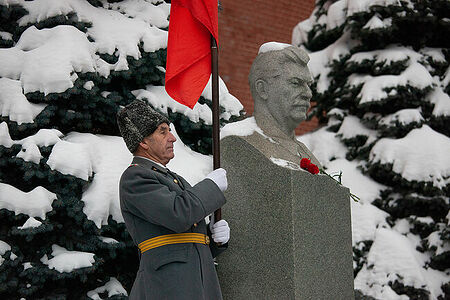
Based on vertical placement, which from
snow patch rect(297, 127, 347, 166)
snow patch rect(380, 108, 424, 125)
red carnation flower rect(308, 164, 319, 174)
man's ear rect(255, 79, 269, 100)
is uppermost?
man's ear rect(255, 79, 269, 100)

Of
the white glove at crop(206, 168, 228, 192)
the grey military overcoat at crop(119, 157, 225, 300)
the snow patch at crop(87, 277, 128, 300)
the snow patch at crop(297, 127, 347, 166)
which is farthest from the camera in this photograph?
the snow patch at crop(297, 127, 347, 166)

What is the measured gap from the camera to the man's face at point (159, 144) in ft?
8.48

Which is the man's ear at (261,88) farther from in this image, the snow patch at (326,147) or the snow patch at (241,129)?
the snow patch at (326,147)

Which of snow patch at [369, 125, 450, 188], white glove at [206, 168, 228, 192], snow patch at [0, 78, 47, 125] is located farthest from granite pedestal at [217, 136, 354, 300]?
snow patch at [369, 125, 450, 188]

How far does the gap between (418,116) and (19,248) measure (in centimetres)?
411

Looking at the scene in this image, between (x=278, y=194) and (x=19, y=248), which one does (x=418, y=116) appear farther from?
(x=19, y=248)

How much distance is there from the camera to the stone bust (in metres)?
3.51

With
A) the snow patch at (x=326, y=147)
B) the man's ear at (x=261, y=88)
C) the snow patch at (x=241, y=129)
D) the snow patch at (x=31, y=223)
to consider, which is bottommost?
the snow patch at (x=326, y=147)

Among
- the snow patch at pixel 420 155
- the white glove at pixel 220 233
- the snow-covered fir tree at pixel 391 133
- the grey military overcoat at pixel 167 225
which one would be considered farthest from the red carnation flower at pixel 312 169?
the snow patch at pixel 420 155

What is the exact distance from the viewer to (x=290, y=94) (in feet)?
11.5

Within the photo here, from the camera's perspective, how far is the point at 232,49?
7773 mm

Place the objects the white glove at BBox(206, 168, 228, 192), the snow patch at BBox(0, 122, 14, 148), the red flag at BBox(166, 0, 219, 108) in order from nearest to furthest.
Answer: the white glove at BBox(206, 168, 228, 192) < the red flag at BBox(166, 0, 219, 108) < the snow patch at BBox(0, 122, 14, 148)

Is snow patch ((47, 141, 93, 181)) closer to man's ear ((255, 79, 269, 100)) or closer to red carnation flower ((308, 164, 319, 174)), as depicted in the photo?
man's ear ((255, 79, 269, 100))

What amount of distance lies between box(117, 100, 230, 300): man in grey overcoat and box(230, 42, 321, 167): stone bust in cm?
96
